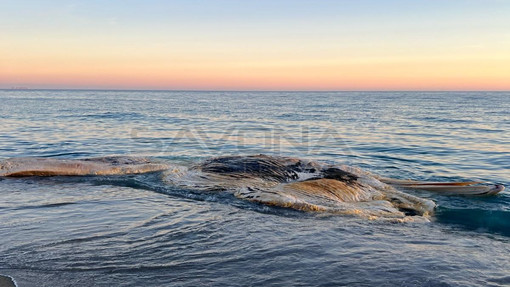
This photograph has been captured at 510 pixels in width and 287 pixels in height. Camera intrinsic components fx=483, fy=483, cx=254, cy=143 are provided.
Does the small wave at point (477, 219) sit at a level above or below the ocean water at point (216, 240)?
below

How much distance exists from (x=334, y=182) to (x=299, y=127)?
19.0 meters

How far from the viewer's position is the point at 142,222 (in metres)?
6.92

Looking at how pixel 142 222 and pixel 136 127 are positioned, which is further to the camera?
pixel 136 127

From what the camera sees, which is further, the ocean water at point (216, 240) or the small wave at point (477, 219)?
the small wave at point (477, 219)

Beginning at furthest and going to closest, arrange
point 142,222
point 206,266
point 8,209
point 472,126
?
point 472,126 < point 8,209 < point 142,222 < point 206,266

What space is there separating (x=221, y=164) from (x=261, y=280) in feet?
18.6

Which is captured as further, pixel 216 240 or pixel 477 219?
pixel 477 219

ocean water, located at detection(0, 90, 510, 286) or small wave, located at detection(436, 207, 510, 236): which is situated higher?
ocean water, located at detection(0, 90, 510, 286)

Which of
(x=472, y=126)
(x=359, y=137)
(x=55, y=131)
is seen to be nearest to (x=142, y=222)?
(x=359, y=137)

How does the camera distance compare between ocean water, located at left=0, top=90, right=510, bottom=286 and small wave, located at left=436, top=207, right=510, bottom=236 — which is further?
small wave, located at left=436, top=207, right=510, bottom=236

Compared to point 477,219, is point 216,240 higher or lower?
higher

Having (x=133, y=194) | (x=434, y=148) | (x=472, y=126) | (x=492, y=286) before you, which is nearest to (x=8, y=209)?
(x=133, y=194)

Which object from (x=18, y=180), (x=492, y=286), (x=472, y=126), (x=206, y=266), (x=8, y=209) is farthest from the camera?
(x=472, y=126)

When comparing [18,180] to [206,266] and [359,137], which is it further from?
[359,137]
